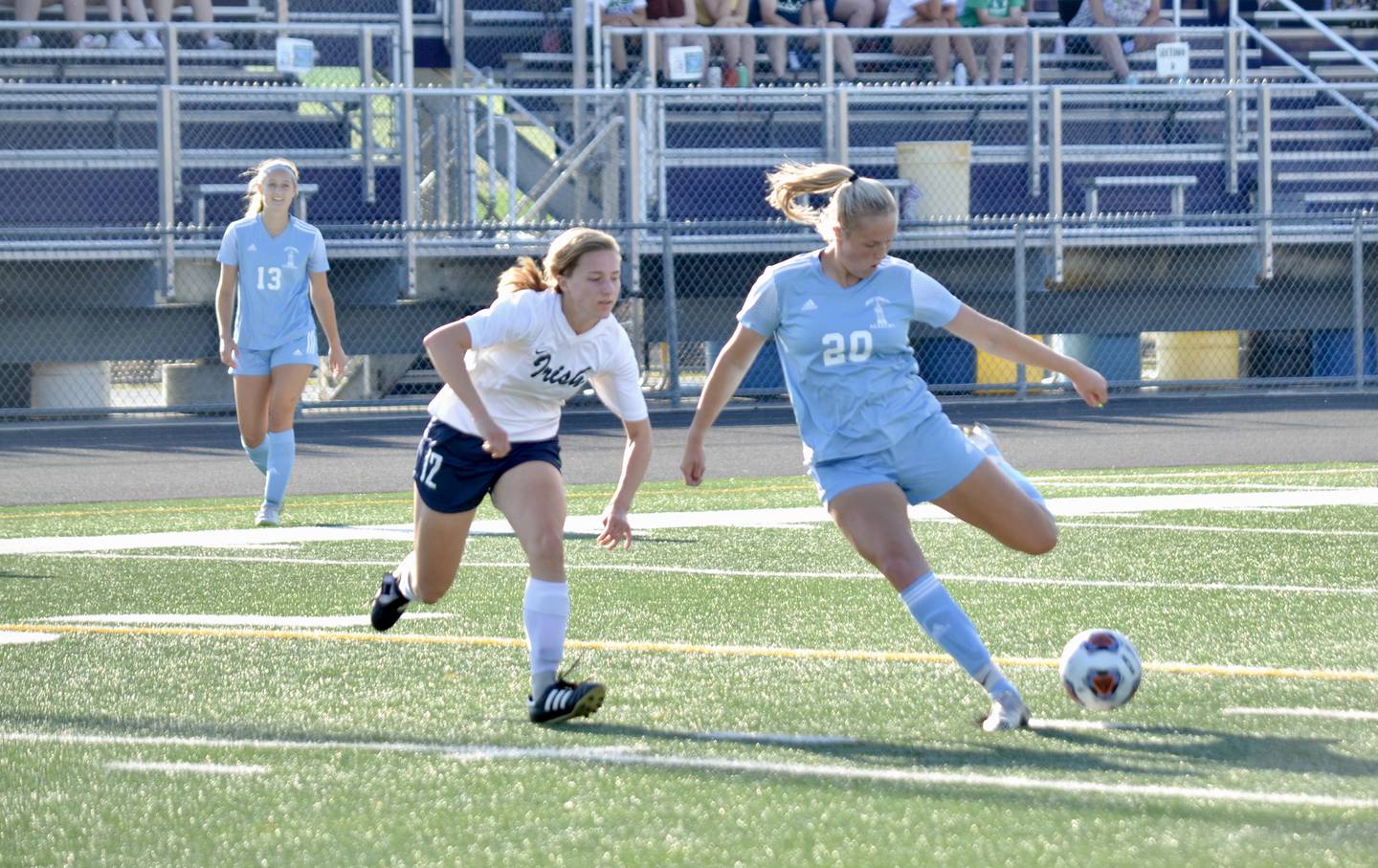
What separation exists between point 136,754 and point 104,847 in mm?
951

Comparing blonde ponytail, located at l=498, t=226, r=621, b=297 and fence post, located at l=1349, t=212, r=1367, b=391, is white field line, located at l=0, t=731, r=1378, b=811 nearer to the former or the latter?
blonde ponytail, located at l=498, t=226, r=621, b=297

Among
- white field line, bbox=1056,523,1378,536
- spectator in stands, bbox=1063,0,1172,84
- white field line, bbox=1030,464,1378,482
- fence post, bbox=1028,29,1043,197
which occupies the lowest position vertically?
white field line, bbox=1030,464,1378,482

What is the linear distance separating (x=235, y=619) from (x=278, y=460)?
10.9ft

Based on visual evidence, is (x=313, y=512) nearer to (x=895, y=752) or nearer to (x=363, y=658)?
(x=363, y=658)

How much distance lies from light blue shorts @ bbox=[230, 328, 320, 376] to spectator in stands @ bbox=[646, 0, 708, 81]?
35.1 feet

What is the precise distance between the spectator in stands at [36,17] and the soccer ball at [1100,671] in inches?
640

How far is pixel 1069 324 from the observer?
67.5 ft

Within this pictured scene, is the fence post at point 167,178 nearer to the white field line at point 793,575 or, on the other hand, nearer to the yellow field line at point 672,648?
the white field line at point 793,575

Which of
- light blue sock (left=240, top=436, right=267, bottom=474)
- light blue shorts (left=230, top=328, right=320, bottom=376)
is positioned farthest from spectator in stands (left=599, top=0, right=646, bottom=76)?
light blue shorts (left=230, top=328, right=320, bottom=376)

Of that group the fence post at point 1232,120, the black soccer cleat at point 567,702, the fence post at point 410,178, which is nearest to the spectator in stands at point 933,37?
the fence post at point 1232,120

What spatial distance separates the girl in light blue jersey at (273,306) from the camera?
10.3 meters

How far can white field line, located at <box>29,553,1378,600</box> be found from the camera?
7.70m

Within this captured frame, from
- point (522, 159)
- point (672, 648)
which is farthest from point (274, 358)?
point (522, 159)

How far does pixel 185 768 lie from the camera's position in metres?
4.83
